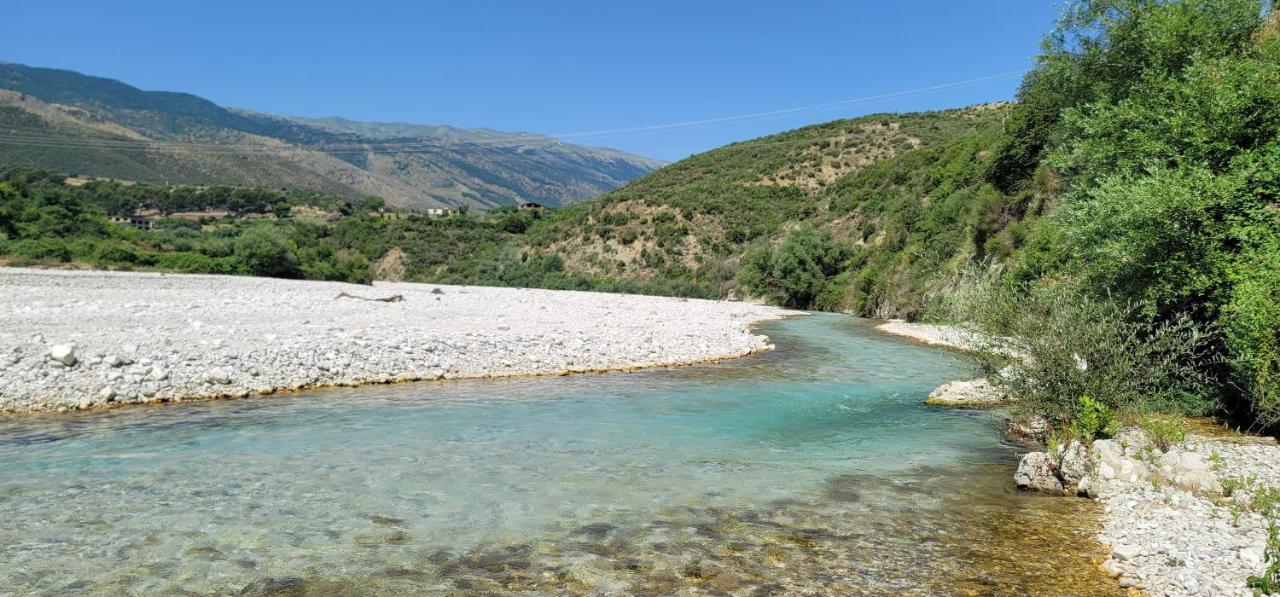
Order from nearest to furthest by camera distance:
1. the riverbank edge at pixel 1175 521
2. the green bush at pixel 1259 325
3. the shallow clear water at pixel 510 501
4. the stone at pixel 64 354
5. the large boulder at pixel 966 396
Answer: the riverbank edge at pixel 1175 521 → the shallow clear water at pixel 510 501 → the green bush at pixel 1259 325 → the stone at pixel 64 354 → the large boulder at pixel 966 396

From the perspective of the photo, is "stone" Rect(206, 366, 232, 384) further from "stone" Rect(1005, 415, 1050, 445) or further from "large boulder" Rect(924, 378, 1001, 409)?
"stone" Rect(1005, 415, 1050, 445)

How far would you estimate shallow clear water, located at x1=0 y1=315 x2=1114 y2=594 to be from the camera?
6.39 metres

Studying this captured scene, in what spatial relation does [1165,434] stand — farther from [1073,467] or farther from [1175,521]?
[1175,521]

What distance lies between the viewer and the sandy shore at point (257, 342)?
13555mm

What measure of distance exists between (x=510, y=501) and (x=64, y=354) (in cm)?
1094

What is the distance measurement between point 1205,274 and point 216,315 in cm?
2510

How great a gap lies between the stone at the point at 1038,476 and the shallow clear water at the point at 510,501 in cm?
32

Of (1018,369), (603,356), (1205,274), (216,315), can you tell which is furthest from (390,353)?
(1205,274)

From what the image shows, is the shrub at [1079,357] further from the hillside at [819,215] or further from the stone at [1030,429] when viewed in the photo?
the hillside at [819,215]

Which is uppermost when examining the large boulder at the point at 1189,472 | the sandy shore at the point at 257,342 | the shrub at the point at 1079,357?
the shrub at the point at 1079,357

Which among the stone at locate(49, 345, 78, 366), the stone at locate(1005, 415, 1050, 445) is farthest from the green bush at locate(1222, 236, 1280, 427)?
the stone at locate(49, 345, 78, 366)

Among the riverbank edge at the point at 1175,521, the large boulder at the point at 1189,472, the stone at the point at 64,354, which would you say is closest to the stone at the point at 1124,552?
the riverbank edge at the point at 1175,521

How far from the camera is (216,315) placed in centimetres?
2202

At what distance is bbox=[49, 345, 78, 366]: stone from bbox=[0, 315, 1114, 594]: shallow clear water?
7.61 ft
